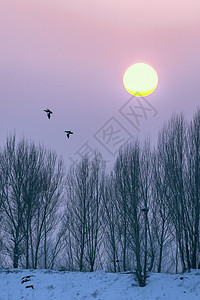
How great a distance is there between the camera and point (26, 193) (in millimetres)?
23328

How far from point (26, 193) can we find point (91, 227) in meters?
5.05

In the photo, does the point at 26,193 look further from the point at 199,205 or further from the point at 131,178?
the point at 199,205

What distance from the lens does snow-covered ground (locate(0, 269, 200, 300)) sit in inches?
576

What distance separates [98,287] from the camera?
15867 millimetres

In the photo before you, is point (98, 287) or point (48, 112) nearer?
point (48, 112)

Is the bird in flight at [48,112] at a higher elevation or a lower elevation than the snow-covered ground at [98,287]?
higher

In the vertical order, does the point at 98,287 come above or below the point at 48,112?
below

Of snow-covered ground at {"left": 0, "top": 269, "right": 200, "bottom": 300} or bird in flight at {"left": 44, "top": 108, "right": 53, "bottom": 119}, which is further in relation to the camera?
bird in flight at {"left": 44, "top": 108, "right": 53, "bottom": 119}

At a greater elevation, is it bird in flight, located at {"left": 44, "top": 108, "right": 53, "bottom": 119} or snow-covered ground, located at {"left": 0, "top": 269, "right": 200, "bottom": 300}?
bird in flight, located at {"left": 44, "top": 108, "right": 53, "bottom": 119}

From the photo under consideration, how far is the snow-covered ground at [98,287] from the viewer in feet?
48.0

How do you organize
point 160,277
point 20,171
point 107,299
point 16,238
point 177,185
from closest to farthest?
point 107,299
point 160,277
point 177,185
point 16,238
point 20,171

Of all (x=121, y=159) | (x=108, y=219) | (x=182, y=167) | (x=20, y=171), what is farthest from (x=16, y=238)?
(x=182, y=167)

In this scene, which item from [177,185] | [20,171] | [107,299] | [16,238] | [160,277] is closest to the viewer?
[107,299]

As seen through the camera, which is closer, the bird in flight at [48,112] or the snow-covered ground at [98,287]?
the snow-covered ground at [98,287]
